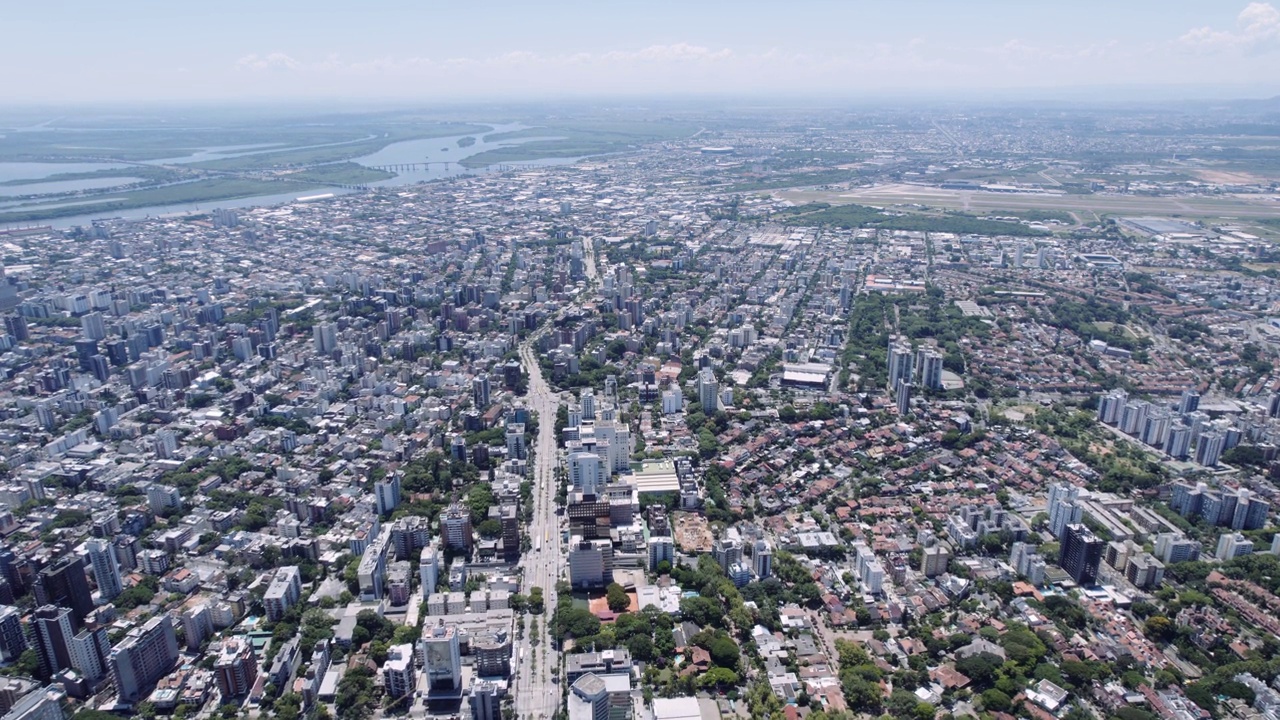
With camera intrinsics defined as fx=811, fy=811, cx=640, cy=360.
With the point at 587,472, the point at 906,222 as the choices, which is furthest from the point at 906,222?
the point at 587,472

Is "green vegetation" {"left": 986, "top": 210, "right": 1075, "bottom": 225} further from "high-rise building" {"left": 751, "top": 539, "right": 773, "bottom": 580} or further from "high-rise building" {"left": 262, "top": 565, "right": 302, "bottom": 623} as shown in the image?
"high-rise building" {"left": 262, "top": 565, "right": 302, "bottom": 623}

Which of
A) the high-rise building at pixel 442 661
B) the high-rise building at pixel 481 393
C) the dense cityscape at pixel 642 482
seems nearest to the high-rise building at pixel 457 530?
the dense cityscape at pixel 642 482

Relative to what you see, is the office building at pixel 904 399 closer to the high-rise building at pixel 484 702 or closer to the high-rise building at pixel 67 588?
the high-rise building at pixel 484 702

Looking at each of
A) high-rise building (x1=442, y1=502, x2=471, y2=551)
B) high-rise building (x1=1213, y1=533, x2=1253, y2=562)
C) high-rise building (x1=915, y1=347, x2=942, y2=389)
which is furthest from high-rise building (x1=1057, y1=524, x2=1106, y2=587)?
high-rise building (x1=442, y1=502, x2=471, y2=551)

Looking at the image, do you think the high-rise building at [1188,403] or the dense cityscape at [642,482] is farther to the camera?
the high-rise building at [1188,403]

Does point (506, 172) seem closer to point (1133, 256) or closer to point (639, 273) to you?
point (639, 273)

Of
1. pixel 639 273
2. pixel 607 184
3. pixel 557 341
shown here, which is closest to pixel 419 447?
pixel 557 341
